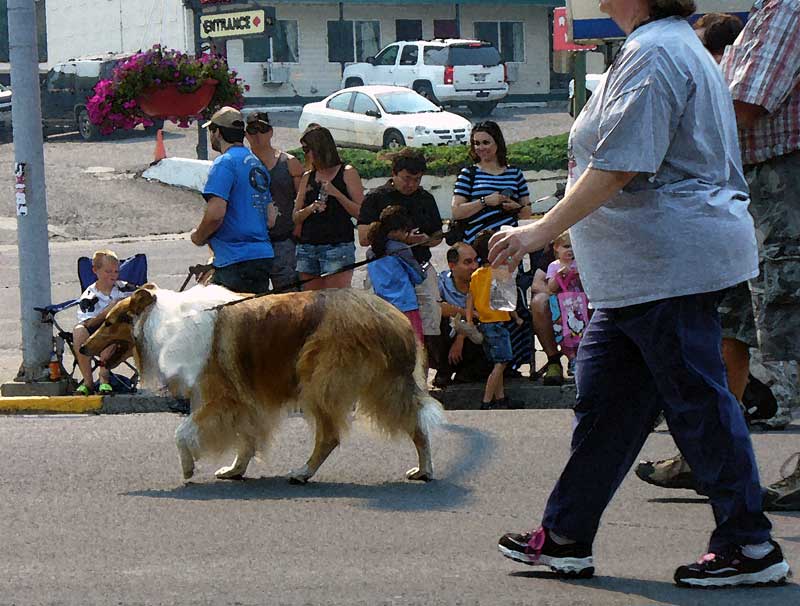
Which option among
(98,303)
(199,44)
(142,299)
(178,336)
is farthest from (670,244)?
(199,44)

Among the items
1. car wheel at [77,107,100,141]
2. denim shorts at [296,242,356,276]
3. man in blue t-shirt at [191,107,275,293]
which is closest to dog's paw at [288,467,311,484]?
man in blue t-shirt at [191,107,275,293]

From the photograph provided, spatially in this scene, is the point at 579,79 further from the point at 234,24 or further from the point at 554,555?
the point at 554,555

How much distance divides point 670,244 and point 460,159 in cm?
1911

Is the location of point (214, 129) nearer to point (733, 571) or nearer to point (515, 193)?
point (515, 193)

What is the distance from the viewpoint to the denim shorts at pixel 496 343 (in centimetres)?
1013

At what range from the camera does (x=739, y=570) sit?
195 inches

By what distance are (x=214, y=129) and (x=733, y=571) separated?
5323 millimetres

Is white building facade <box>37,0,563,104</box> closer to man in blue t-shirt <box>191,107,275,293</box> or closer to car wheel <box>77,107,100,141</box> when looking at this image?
car wheel <box>77,107,100,141</box>

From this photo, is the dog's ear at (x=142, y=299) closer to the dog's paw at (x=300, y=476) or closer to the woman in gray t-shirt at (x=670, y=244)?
the dog's paw at (x=300, y=476)

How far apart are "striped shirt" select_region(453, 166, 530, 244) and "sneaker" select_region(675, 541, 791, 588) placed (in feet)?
18.1

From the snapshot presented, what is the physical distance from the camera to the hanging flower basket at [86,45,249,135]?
51.0ft

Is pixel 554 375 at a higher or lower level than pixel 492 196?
lower

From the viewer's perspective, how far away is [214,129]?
9.38 m

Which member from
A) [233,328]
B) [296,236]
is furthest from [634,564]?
[296,236]
